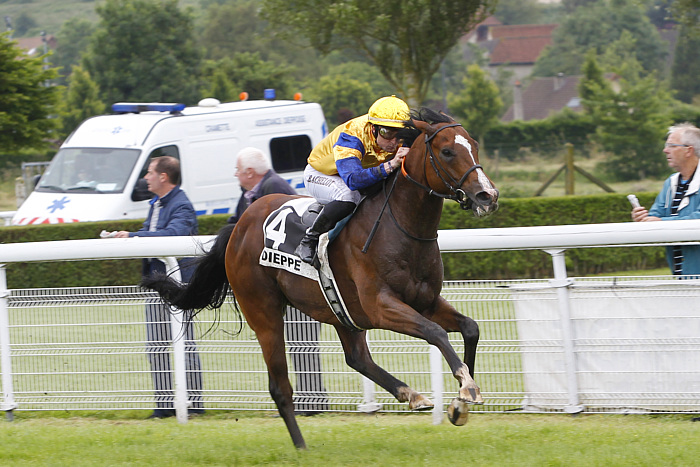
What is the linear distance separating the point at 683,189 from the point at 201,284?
9.95ft

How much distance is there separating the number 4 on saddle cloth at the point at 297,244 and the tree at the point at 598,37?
3564 inches

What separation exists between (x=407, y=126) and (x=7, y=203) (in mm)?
25406

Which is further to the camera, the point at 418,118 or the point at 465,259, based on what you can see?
the point at 465,259

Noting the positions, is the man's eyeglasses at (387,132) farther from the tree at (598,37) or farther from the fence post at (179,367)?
the tree at (598,37)

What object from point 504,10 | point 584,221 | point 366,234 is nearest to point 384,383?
point 366,234

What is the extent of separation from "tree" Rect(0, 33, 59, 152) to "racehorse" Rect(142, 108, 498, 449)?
1699cm

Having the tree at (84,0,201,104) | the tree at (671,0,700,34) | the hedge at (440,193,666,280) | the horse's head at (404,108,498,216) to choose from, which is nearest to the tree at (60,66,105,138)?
the tree at (84,0,201,104)

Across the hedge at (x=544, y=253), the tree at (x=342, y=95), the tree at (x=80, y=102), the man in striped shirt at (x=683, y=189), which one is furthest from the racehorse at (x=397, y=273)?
the tree at (x=342, y=95)

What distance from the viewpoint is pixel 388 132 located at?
14.7 ft

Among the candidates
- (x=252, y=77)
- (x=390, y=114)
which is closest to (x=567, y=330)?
(x=390, y=114)

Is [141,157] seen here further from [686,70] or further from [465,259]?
[686,70]

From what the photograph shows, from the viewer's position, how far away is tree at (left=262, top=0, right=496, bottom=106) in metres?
17.0

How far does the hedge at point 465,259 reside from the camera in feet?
36.0

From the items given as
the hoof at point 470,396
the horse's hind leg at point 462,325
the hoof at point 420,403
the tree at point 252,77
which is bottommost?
the hoof at point 420,403
